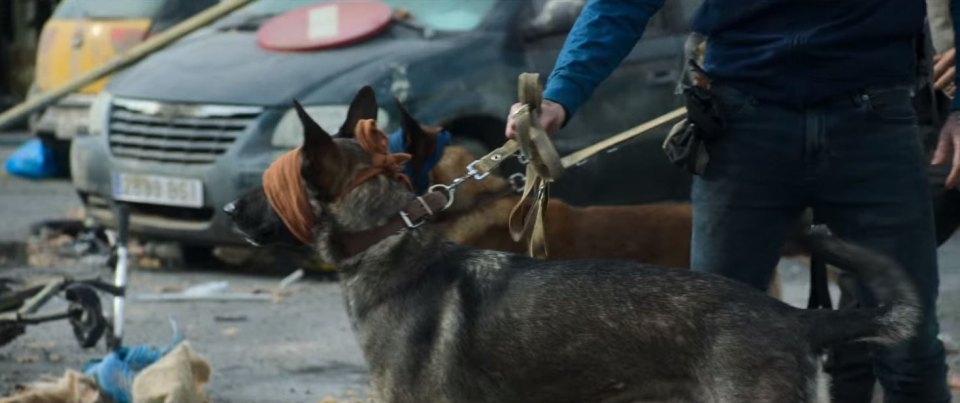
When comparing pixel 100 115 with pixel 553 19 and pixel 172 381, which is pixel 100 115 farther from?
pixel 172 381

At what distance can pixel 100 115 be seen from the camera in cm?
987

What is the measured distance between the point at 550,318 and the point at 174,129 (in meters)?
5.84

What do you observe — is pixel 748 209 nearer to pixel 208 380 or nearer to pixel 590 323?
pixel 590 323

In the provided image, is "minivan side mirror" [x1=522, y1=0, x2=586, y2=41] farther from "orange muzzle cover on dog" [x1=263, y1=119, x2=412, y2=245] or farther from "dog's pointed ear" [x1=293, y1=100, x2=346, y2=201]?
"dog's pointed ear" [x1=293, y1=100, x2=346, y2=201]

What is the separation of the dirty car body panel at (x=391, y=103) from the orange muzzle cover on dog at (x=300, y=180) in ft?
14.3

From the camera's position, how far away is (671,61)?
9.06 metres

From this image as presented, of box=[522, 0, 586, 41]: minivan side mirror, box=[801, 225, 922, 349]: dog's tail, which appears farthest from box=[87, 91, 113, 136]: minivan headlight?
box=[801, 225, 922, 349]: dog's tail

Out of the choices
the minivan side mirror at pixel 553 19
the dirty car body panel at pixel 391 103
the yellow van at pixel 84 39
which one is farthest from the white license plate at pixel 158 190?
the yellow van at pixel 84 39

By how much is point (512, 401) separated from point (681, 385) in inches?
15.3

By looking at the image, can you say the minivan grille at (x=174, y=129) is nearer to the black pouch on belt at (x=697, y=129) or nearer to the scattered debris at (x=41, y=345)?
the scattered debris at (x=41, y=345)

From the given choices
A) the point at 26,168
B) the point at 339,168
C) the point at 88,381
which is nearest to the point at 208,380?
the point at 88,381

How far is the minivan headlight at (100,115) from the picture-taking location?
9805 mm

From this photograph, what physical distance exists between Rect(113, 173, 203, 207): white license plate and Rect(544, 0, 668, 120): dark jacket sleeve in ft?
16.9

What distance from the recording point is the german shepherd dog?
144 inches
